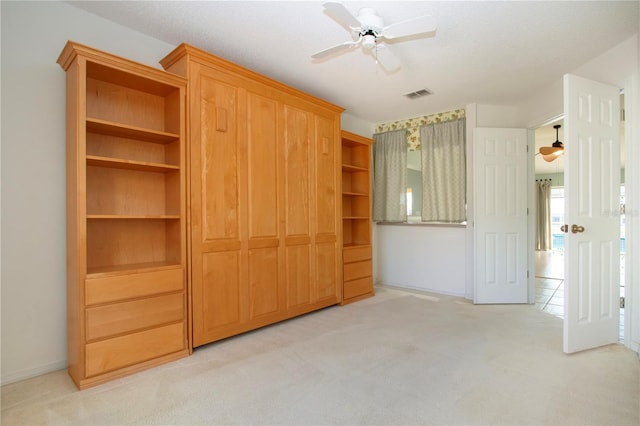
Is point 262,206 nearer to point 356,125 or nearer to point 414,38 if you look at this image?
point 414,38

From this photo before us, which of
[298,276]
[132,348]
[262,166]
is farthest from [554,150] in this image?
[132,348]

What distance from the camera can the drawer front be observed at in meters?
4.08

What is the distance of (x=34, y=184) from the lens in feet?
7.27

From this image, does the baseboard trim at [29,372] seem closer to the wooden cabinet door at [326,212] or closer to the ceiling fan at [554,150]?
the wooden cabinet door at [326,212]

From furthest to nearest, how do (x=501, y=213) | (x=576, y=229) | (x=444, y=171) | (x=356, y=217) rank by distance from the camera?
(x=444, y=171), (x=356, y=217), (x=501, y=213), (x=576, y=229)

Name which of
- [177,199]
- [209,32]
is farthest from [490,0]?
[177,199]

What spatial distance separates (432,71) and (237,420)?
11.1 feet

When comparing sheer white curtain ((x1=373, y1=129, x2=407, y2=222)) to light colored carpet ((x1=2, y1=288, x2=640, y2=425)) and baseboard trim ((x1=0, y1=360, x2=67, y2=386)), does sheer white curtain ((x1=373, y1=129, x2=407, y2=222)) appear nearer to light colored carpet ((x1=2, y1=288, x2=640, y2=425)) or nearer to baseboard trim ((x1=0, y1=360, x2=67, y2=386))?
light colored carpet ((x1=2, y1=288, x2=640, y2=425))

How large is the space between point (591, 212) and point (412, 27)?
2.02 m

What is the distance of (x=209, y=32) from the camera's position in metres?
2.60

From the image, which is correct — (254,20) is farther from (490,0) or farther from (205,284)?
(205,284)

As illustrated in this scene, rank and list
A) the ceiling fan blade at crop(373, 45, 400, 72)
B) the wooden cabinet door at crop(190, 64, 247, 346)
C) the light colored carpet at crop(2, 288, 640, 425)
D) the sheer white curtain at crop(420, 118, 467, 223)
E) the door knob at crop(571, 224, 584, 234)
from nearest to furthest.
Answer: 1. the light colored carpet at crop(2, 288, 640, 425)
2. the door knob at crop(571, 224, 584, 234)
3. the wooden cabinet door at crop(190, 64, 247, 346)
4. the ceiling fan blade at crop(373, 45, 400, 72)
5. the sheer white curtain at crop(420, 118, 467, 223)

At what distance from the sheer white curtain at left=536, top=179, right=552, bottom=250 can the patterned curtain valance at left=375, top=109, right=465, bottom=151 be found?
7085mm

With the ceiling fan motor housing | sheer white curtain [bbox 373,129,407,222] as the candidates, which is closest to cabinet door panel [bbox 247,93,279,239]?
the ceiling fan motor housing
